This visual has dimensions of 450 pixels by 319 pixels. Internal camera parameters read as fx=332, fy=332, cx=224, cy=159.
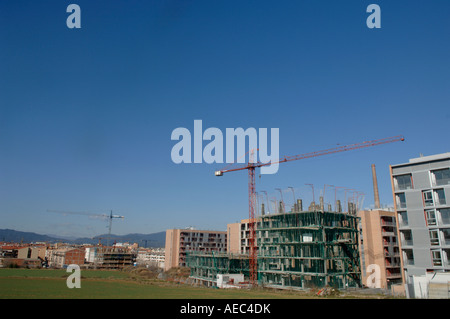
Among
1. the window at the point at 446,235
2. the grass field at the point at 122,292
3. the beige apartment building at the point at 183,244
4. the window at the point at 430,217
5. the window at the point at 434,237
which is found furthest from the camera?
the beige apartment building at the point at 183,244

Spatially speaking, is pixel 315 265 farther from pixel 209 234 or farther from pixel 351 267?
pixel 209 234

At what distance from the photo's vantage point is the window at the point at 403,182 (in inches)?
1815

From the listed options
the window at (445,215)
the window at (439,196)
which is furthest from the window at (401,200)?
the window at (445,215)

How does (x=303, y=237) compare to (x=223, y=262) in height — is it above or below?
above

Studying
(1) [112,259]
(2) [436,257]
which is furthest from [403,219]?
(1) [112,259]

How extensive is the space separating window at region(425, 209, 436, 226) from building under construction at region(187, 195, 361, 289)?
1050 centimetres

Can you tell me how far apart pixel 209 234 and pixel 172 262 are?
15709 mm

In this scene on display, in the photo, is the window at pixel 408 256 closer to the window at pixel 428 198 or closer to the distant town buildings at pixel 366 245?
the distant town buildings at pixel 366 245

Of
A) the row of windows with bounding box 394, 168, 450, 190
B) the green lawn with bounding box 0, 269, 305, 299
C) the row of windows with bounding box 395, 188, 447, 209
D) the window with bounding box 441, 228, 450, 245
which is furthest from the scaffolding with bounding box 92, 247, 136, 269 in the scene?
the window with bounding box 441, 228, 450, 245

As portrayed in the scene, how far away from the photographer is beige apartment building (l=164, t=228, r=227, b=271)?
105750 mm

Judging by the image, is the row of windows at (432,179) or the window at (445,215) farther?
the row of windows at (432,179)

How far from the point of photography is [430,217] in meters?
43.1
